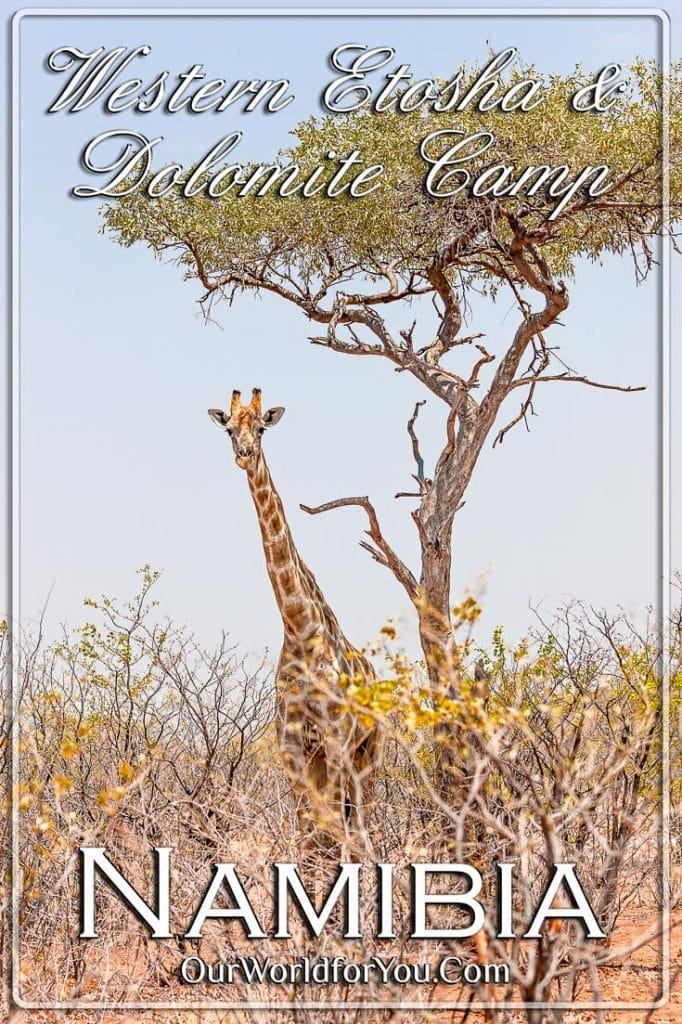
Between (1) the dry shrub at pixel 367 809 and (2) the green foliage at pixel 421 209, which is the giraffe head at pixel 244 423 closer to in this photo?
(1) the dry shrub at pixel 367 809

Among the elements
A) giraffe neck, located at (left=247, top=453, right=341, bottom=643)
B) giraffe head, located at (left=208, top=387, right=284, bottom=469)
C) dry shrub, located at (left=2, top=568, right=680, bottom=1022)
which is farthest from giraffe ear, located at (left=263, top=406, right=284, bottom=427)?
dry shrub, located at (left=2, top=568, right=680, bottom=1022)

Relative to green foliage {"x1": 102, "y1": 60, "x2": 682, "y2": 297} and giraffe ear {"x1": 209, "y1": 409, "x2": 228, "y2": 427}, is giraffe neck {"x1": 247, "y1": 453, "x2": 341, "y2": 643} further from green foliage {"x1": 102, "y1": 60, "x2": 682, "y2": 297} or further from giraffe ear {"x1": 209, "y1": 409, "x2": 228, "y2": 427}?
green foliage {"x1": 102, "y1": 60, "x2": 682, "y2": 297}

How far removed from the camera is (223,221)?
35.6 ft

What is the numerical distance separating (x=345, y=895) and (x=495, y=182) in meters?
6.17

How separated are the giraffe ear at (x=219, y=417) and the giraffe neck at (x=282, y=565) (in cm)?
30

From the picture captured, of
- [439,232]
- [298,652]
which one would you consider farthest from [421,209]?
[298,652]

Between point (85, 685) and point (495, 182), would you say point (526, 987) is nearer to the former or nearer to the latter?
point (85, 685)

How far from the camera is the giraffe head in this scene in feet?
25.1

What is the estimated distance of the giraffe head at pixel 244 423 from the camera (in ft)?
25.1

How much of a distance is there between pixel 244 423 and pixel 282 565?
93cm

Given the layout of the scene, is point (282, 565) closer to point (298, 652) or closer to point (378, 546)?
point (298, 652)

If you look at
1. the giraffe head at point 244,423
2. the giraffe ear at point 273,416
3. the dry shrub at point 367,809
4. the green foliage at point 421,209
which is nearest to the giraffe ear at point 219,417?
the giraffe head at point 244,423

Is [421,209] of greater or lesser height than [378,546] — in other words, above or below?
above

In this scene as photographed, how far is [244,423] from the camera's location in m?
7.67
